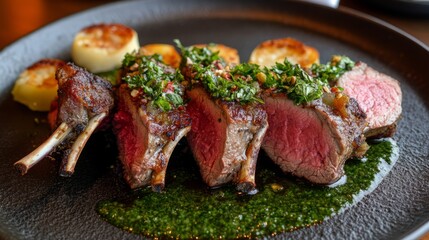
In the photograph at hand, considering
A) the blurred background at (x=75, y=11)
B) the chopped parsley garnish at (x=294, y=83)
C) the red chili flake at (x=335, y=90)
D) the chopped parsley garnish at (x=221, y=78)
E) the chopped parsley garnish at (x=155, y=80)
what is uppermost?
the chopped parsley garnish at (x=294, y=83)

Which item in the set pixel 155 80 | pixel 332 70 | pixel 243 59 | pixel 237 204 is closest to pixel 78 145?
pixel 155 80

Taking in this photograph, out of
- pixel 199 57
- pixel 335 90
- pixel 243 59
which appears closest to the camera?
pixel 335 90

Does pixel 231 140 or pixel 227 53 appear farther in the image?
pixel 227 53

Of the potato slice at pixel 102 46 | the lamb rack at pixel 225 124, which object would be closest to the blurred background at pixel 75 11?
the potato slice at pixel 102 46

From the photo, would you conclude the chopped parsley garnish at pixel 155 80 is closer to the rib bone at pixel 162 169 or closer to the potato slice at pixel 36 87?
the rib bone at pixel 162 169

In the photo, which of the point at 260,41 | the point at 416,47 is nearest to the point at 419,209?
the point at 416,47

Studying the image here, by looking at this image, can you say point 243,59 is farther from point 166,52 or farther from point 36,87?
point 36,87
